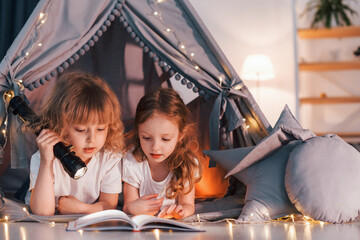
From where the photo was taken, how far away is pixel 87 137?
5.59ft

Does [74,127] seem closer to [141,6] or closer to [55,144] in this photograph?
[55,144]

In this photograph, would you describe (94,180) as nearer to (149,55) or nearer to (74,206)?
(74,206)

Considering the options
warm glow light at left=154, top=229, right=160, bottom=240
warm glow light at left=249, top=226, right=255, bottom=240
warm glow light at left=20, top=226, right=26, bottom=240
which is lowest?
warm glow light at left=249, top=226, right=255, bottom=240

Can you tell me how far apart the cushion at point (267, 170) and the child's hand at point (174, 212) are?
0.73ft

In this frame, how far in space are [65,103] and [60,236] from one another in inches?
23.1

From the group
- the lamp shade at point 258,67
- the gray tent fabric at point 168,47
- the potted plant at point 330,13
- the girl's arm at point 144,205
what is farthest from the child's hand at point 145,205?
the potted plant at point 330,13

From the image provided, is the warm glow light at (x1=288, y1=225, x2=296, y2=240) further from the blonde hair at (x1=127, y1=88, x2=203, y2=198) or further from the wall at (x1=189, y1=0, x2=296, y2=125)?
the wall at (x1=189, y1=0, x2=296, y2=125)

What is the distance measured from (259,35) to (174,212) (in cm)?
304

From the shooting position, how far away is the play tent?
6.32 feet

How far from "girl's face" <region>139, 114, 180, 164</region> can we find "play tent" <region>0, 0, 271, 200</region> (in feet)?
1.19

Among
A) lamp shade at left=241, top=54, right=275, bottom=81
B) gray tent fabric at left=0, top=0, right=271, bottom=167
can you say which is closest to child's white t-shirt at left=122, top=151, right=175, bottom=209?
gray tent fabric at left=0, top=0, right=271, bottom=167

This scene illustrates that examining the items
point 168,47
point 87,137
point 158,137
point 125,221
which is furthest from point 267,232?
point 168,47

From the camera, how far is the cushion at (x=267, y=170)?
1.67 m

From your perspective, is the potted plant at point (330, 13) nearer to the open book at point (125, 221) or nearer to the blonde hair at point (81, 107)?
the blonde hair at point (81, 107)
